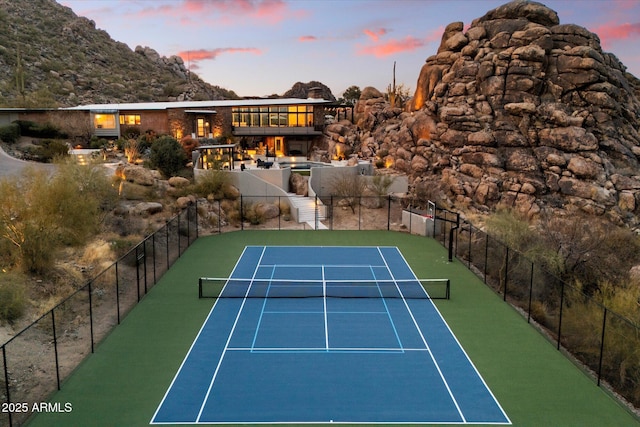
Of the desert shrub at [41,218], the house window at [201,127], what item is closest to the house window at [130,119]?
the house window at [201,127]

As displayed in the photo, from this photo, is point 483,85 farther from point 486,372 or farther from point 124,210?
point 486,372

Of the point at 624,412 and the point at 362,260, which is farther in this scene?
the point at 362,260

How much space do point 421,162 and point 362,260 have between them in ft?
82.4

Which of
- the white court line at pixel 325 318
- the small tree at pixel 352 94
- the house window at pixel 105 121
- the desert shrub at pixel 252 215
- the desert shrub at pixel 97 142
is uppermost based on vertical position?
the small tree at pixel 352 94

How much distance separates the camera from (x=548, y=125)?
48.0 m

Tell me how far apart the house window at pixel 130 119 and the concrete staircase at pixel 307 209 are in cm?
2396

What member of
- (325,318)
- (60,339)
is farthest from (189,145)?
(60,339)

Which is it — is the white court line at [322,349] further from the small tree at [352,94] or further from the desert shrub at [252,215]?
the small tree at [352,94]

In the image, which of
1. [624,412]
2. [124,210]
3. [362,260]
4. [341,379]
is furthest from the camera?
[124,210]

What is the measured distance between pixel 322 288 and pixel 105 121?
4176cm

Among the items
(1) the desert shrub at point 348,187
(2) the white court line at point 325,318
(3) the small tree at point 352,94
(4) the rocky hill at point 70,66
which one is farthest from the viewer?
(3) the small tree at point 352,94

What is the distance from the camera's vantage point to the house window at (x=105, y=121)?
5522cm

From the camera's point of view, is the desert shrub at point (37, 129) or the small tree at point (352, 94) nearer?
the desert shrub at point (37, 129)

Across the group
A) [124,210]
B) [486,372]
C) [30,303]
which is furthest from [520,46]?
[30,303]
